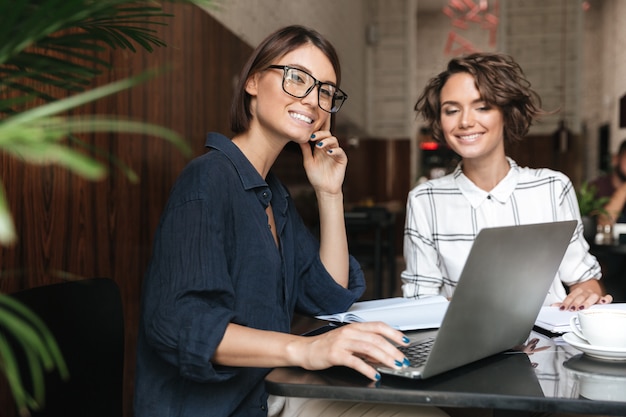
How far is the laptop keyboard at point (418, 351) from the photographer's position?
3.45ft

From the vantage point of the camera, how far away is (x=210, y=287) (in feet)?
3.81

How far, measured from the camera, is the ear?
1.57 meters

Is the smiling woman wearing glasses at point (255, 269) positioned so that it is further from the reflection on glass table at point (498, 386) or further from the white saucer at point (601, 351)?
the white saucer at point (601, 351)

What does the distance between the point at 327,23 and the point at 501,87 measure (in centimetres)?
580

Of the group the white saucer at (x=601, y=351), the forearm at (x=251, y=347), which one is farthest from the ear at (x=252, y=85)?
the white saucer at (x=601, y=351)

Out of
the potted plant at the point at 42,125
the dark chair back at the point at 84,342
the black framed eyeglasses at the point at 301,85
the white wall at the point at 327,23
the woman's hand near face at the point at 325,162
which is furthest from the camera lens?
the white wall at the point at 327,23

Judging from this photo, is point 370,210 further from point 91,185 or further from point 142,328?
point 142,328

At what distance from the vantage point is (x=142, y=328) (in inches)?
53.4

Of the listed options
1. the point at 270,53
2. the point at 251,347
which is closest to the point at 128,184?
the point at 270,53

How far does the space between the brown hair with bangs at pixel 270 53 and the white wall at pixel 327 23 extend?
0.43 meters

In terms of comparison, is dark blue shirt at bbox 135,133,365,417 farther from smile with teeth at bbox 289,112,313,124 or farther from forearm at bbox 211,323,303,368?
smile with teeth at bbox 289,112,313,124

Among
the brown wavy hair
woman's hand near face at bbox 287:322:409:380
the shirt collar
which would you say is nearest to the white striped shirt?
the shirt collar

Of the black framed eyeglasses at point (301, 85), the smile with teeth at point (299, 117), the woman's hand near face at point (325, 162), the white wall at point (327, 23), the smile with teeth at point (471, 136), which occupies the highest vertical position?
the white wall at point (327, 23)

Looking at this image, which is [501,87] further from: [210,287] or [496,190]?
[210,287]
